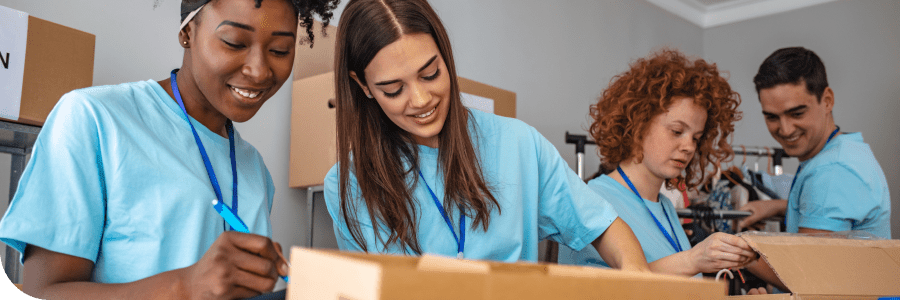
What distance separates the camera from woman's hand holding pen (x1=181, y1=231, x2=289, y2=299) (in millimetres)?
628

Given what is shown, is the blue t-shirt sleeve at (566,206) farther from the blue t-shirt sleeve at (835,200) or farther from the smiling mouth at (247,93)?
the blue t-shirt sleeve at (835,200)

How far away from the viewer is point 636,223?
1603 mm

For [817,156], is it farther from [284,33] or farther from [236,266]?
[236,266]

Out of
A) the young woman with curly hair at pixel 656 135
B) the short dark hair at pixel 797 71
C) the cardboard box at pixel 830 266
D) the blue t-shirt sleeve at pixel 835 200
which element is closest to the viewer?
the cardboard box at pixel 830 266

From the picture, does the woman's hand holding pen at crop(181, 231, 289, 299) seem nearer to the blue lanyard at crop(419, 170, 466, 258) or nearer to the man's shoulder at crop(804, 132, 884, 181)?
the blue lanyard at crop(419, 170, 466, 258)

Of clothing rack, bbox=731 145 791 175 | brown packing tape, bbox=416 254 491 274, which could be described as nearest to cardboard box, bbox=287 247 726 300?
brown packing tape, bbox=416 254 491 274

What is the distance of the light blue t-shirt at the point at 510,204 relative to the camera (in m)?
1.21

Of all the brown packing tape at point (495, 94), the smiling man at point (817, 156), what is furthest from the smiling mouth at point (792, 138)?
the brown packing tape at point (495, 94)

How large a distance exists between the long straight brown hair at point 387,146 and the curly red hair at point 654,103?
0.68m

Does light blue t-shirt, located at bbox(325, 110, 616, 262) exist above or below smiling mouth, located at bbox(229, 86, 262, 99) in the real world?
below

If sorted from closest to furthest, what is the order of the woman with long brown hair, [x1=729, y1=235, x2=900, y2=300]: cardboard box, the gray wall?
[x1=729, y1=235, x2=900, y2=300]: cardboard box < the woman with long brown hair < the gray wall

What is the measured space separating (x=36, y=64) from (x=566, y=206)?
1.21m

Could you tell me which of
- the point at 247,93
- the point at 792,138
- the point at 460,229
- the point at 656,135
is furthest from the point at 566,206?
the point at 792,138

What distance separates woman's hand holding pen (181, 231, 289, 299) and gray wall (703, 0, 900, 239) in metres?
4.00
